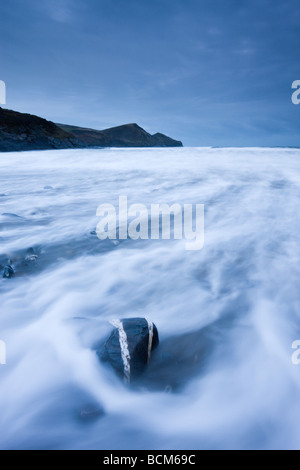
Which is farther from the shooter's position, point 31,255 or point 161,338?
point 31,255

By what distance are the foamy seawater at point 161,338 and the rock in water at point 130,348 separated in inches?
2.4

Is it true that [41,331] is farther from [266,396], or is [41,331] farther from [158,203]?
[158,203]

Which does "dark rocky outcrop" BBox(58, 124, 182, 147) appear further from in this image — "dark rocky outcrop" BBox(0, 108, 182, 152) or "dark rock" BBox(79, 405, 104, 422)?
"dark rock" BBox(79, 405, 104, 422)

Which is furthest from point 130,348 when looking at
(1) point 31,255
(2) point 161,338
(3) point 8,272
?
(1) point 31,255

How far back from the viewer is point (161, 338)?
1.70 m

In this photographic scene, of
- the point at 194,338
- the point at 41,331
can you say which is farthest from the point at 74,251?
the point at 194,338

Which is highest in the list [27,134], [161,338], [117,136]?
[117,136]

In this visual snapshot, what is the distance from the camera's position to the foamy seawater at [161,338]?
1217 millimetres

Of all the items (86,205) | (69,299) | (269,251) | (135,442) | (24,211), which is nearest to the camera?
(135,442)

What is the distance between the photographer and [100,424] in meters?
1.22

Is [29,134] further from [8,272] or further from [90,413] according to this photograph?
[90,413]

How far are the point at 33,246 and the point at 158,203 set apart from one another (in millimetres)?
2866

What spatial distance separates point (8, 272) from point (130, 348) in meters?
1.62

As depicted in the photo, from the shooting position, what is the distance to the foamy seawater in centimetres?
122
